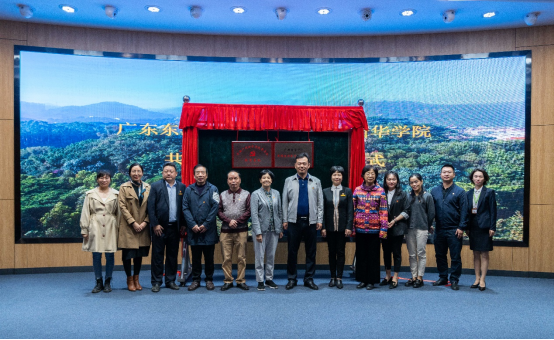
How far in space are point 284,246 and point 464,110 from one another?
3.33 meters

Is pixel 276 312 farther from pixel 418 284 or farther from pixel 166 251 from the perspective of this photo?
pixel 418 284

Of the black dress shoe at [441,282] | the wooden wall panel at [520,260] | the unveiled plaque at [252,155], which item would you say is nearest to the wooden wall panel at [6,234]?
the unveiled plaque at [252,155]

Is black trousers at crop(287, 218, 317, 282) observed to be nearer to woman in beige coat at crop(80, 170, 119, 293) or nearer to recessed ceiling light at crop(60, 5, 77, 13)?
woman in beige coat at crop(80, 170, 119, 293)

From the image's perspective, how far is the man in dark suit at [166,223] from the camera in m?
4.76

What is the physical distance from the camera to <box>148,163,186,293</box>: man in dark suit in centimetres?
476

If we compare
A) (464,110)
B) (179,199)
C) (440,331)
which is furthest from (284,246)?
(464,110)

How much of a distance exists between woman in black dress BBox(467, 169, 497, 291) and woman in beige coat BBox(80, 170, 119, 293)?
4.27 metres

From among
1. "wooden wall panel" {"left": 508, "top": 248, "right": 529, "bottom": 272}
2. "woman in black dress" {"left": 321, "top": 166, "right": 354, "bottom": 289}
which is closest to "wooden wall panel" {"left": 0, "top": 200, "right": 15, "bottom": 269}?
"woman in black dress" {"left": 321, "top": 166, "right": 354, "bottom": 289}

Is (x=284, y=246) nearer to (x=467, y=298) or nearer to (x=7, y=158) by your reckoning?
(x=467, y=298)

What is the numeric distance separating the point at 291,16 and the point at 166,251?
11.3 feet

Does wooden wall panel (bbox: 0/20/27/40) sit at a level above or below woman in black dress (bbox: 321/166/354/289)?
above

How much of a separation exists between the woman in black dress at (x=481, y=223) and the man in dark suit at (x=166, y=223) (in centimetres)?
351

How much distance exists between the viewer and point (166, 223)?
4.79 metres

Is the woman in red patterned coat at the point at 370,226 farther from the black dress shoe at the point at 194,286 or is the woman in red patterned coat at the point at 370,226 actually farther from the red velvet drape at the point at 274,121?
the black dress shoe at the point at 194,286
